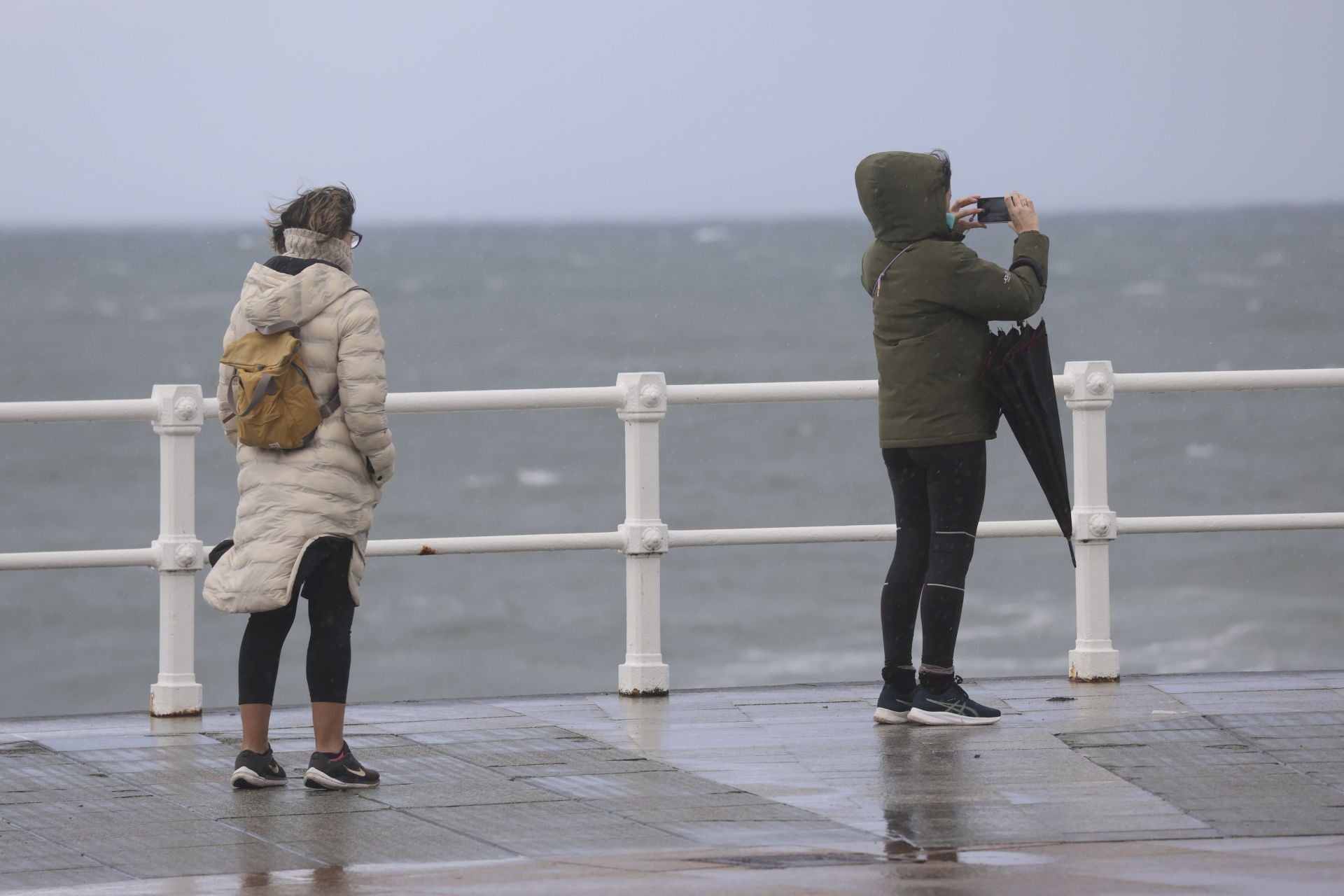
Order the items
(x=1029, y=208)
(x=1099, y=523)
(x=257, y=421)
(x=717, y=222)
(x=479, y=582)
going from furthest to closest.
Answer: (x=717, y=222)
(x=479, y=582)
(x=1099, y=523)
(x=1029, y=208)
(x=257, y=421)

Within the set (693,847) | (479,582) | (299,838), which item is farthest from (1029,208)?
(479,582)

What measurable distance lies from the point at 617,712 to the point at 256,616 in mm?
1667

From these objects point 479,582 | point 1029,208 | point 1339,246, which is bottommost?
point 479,582

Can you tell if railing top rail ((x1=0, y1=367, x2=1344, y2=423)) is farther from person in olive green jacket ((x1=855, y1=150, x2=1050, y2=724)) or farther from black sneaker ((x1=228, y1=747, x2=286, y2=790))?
black sneaker ((x1=228, y1=747, x2=286, y2=790))

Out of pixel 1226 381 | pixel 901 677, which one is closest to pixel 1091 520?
pixel 1226 381

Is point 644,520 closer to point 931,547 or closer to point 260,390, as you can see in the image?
point 931,547

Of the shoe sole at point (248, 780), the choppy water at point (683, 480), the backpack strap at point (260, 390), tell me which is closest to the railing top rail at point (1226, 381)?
the backpack strap at point (260, 390)

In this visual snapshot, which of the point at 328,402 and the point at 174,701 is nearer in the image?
the point at 328,402

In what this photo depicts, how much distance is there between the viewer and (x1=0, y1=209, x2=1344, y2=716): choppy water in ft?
122

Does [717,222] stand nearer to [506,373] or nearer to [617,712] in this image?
[506,373]

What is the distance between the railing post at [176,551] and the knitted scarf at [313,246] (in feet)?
5.16

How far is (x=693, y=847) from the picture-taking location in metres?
4.95

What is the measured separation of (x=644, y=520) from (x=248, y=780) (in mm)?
2231

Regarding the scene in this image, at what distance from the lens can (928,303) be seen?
6.52m
